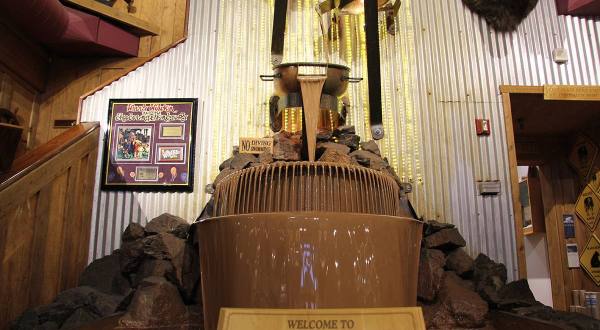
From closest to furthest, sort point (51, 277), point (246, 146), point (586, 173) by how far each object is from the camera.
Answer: point (51, 277)
point (246, 146)
point (586, 173)

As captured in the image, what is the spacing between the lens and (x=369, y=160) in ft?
11.6

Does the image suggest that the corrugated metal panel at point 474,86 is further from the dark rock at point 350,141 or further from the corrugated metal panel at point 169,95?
the corrugated metal panel at point 169,95

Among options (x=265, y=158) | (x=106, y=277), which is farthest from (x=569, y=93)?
(x=106, y=277)

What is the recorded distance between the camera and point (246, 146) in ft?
12.1

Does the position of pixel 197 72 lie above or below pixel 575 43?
below

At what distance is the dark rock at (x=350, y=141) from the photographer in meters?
3.70

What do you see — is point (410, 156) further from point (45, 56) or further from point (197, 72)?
point (45, 56)

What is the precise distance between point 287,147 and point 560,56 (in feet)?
9.21

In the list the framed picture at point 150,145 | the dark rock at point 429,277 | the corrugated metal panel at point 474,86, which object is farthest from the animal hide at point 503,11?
the framed picture at point 150,145

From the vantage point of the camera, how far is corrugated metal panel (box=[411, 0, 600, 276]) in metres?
3.84

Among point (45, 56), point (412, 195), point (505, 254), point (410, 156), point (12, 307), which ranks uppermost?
point (45, 56)

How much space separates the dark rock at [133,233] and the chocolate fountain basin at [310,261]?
197 centimetres

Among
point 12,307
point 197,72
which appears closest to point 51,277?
point 12,307

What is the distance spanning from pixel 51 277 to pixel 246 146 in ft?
5.48
